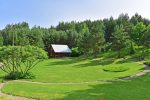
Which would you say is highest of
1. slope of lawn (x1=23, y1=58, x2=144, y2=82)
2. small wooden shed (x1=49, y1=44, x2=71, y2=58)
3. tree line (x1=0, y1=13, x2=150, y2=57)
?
tree line (x1=0, y1=13, x2=150, y2=57)

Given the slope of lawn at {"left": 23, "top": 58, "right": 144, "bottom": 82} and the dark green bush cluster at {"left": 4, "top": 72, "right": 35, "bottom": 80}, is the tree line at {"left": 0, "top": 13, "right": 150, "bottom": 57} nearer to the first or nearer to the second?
the slope of lawn at {"left": 23, "top": 58, "right": 144, "bottom": 82}

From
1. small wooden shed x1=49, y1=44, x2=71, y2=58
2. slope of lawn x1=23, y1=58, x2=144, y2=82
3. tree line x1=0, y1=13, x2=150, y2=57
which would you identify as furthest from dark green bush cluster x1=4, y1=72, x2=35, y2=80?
small wooden shed x1=49, y1=44, x2=71, y2=58

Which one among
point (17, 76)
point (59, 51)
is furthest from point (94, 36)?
point (17, 76)

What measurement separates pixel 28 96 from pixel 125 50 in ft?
203

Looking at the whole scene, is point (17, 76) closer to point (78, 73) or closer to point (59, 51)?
point (78, 73)

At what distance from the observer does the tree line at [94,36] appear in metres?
82.2

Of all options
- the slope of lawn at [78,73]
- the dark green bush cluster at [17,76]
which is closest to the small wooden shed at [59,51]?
the slope of lawn at [78,73]

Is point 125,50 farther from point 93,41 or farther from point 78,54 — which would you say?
point 78,54

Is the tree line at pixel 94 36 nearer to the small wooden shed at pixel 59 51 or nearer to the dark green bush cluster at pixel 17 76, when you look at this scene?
the small wooden shed at pixel 59 51

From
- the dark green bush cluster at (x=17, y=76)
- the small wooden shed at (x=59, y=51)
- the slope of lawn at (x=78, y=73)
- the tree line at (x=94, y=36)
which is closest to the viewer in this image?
the slope of lawn at (x=78, y=73)

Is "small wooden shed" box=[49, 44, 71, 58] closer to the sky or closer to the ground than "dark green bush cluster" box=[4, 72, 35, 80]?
closer to the sky

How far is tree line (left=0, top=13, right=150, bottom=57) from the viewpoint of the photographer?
82188mm

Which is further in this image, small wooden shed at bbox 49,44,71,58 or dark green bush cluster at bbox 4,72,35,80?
small wooden shed at bbox 49,44,71,58

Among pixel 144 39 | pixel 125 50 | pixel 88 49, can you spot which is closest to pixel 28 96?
pixel 144 39
